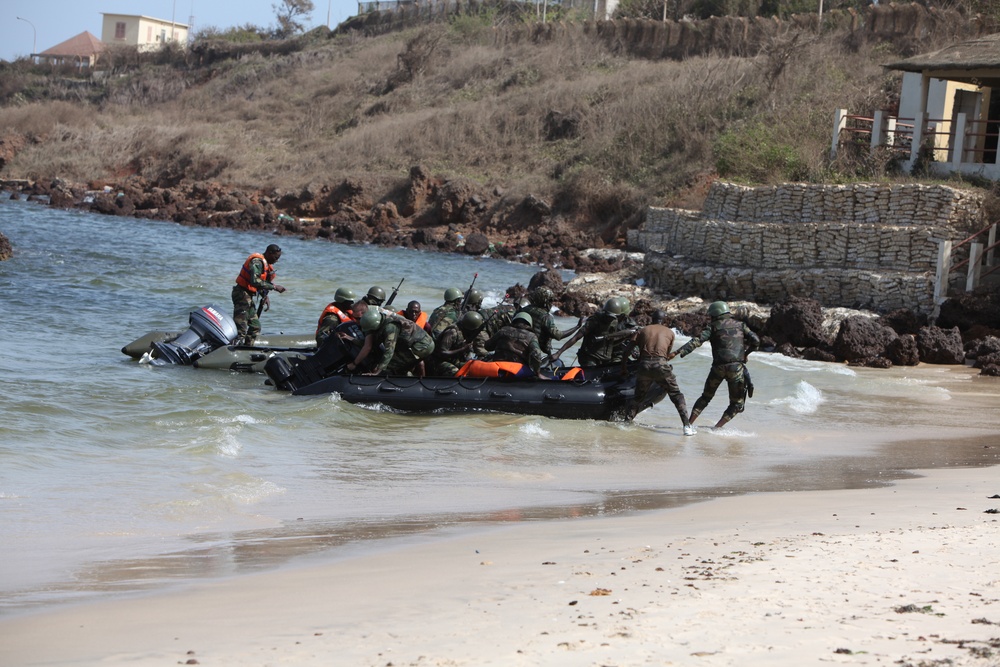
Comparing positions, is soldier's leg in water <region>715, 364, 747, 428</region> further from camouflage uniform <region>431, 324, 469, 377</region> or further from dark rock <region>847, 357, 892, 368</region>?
dark rock <region>847, 357, 892, 368</region>

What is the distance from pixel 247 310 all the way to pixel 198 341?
825 millimetres

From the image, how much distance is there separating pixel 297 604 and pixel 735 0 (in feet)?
190

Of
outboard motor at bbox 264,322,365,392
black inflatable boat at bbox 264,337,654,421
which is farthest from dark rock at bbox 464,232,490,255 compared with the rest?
black inflatable boat at bbox 264,337,654,421

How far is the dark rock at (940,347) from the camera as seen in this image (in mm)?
18984

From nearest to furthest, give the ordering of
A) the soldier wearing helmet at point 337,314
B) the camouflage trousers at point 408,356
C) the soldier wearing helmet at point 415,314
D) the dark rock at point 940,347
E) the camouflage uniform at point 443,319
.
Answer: the camouflage trousers at point 408,356
the soldier wearing helmet at point 415,314
the camouflage uniform at point 443,319
the soldier wearing helmet at point 337,314
the dark rock at point 940,347

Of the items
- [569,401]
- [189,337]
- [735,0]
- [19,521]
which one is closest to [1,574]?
[19,521]

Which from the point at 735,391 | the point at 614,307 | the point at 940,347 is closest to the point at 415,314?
the point at 614,307

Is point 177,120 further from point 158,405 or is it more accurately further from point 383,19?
point 158,405

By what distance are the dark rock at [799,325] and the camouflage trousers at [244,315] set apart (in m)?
9.27

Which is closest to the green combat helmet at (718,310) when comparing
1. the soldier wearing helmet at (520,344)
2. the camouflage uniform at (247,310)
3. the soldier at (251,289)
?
the soldier wearing helmet at (520,344)

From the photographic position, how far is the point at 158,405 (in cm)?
1347

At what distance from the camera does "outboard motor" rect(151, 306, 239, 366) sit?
1616cm

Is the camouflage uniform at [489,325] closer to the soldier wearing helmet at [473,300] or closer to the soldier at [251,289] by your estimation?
the soldier wearing helmet at [473,300]

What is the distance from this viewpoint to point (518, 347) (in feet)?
43.3
